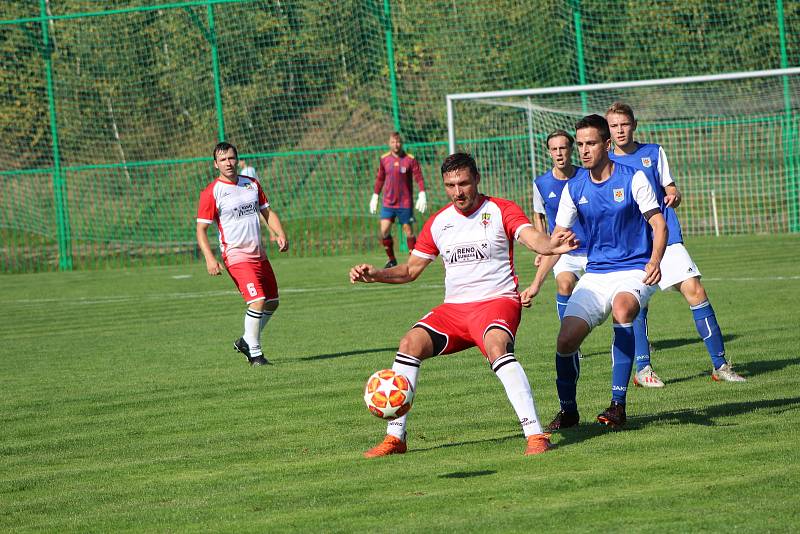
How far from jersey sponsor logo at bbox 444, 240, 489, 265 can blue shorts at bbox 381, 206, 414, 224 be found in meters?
15.4

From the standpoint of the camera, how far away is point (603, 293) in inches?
289

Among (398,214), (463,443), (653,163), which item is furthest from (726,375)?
(398,214)

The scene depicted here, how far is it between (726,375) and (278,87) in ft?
70.0

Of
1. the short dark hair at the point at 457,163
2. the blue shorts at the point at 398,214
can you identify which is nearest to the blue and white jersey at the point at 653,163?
the short dark hair at the point at 457,163

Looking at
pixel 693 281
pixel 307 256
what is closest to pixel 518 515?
pixel 693 281

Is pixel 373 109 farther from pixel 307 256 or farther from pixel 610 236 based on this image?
pixel 610 236

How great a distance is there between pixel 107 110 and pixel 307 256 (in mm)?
7325

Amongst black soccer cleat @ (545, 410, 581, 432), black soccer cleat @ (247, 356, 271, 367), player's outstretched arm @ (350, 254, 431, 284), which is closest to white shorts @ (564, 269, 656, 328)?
black soccer cleat @ (545, 410, 581, 432)

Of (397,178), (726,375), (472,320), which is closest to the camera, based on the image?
→ (472,320)

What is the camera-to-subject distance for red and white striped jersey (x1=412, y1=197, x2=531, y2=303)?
22.9ft

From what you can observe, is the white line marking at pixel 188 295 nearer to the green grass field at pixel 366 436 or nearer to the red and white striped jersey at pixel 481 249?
the green grass field at pixel 366 436

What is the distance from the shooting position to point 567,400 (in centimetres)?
737

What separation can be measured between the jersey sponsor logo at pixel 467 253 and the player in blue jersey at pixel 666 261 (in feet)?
7.21

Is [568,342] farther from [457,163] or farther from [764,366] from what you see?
[764,366]
